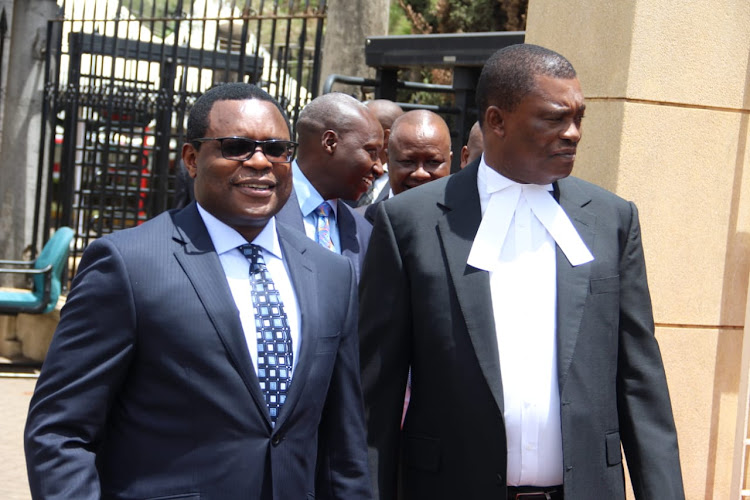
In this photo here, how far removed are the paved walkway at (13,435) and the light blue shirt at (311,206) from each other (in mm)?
3124

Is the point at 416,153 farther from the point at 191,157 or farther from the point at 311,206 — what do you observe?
the point at 191,157

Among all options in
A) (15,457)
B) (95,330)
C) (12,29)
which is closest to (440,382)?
(95,330)

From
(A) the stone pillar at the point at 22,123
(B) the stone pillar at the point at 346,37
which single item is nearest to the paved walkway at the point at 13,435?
(A) the stone pillar at the point at 22,123

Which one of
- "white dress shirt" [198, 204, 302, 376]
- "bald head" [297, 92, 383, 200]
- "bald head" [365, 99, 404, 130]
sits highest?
"bald head" [365, 99, 404, 130]

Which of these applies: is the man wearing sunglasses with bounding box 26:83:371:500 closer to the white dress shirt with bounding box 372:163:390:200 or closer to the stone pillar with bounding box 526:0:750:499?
the stone pillar with bounding box 526:0:750:499

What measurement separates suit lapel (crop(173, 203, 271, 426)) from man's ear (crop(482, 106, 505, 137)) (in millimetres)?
979

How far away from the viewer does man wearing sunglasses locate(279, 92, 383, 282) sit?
179 inches

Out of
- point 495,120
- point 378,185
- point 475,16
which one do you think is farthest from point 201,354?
point 475,16

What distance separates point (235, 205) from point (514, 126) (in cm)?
89

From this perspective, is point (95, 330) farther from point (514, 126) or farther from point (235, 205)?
point (514, 126)

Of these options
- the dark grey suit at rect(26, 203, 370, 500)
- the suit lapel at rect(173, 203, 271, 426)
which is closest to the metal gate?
the suit lapel at rect(173, 203, 271, 426)

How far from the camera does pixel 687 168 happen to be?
5.08 metres

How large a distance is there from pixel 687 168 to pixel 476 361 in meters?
2.28

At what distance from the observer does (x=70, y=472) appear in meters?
2.53
